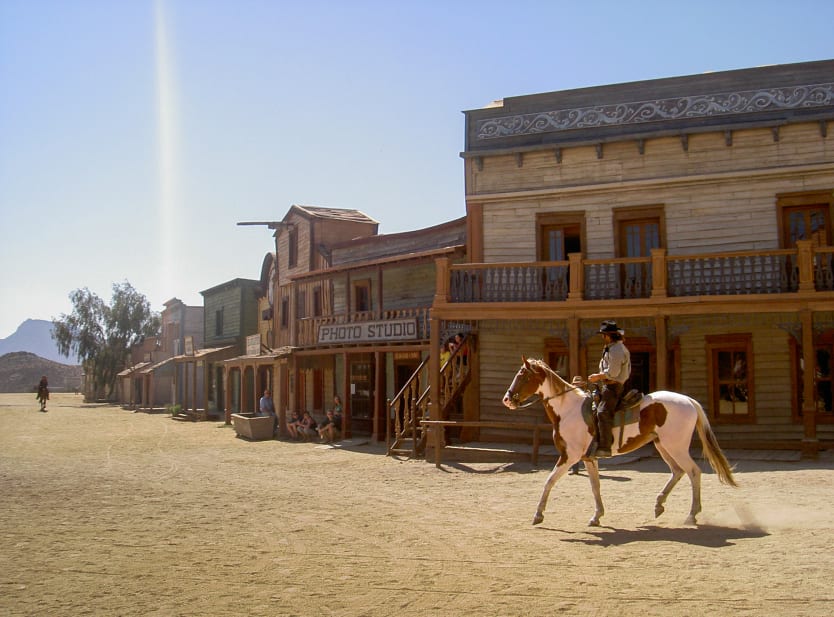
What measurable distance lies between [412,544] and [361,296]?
18.2 meters

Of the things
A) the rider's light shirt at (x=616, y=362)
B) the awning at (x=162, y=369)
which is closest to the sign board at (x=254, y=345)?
the awning at (x=162, y=369)

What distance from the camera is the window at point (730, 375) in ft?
55.4

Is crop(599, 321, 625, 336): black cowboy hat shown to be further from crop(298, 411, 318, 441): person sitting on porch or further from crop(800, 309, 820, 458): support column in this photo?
crop(298, 411, 318, 441): person sitting on porch

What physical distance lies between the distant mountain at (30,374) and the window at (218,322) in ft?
172

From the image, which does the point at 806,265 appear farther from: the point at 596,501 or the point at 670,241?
the point at 596,501

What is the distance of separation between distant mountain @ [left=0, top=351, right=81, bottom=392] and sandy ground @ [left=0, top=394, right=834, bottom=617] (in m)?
83.0

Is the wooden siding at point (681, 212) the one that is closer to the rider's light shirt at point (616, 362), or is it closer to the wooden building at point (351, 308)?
the wooden building at point (351, 308)

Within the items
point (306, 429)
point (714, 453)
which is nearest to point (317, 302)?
point (306, 429)

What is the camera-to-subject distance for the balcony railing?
15.0 metres

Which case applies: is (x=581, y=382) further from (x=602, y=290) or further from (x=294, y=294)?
(x=294, y=294)

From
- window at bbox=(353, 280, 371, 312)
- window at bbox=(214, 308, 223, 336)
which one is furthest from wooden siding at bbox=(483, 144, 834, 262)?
window at bbox=(214, 308, 223, 336)

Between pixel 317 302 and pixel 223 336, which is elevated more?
pixel 317 302

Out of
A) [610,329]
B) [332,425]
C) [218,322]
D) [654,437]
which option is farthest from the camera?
[218,322]

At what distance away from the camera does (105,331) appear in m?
63.6
